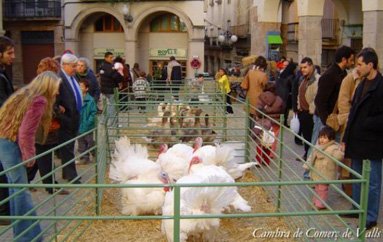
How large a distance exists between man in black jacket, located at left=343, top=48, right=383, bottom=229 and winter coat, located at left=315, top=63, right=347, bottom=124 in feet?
3.36

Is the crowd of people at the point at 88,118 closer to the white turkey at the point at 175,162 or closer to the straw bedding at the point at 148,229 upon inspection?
the straw bedding at the point at 148,229

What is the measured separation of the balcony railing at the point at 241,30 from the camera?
32247 millimetres

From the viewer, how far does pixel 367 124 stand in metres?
6.04

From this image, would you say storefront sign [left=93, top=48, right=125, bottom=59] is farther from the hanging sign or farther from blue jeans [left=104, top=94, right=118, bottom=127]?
blue jeans [left=104, top=94, right=118, bottom=127]

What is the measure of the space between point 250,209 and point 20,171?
118 inches

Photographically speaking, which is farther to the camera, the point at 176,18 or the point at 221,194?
the point at 176,18

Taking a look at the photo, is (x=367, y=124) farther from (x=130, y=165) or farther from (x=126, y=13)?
(x=126, y=13)

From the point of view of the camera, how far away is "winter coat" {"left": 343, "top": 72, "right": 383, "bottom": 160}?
602 centimetres

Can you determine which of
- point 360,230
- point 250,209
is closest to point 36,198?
point 250,209

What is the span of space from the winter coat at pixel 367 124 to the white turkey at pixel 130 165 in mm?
2462

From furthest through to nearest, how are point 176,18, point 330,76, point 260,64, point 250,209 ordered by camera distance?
point 176,18
point 260,64
point 330,76
point 250,209

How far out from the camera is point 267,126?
9.52 metres

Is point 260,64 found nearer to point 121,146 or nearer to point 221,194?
point 121,146

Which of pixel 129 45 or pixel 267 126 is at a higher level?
pixel 129 45
